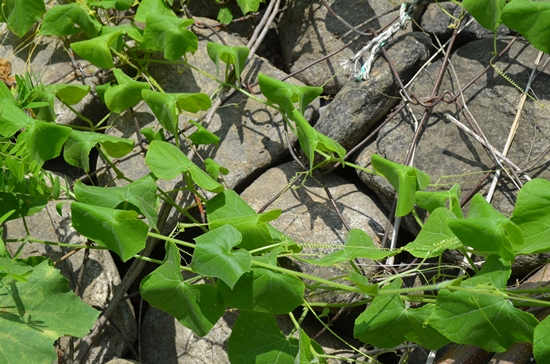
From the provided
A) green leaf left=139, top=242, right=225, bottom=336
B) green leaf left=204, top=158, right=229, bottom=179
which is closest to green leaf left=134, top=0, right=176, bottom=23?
green leaf left=204, top=158, right=229, bottom=179

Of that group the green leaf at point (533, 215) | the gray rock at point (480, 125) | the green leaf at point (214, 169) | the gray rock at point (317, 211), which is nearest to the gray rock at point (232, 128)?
the gray rock at point (317, 211)

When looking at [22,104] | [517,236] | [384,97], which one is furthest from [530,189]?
[22,104]

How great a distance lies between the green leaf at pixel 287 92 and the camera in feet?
5.92

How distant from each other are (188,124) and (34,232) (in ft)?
2.08

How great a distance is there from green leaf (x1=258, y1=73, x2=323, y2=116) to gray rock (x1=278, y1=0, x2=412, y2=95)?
0.40 m

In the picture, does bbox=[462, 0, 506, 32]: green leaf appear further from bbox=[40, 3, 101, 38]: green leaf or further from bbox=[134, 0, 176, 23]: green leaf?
bbox=[40, 3, 101, 38]: green leaf

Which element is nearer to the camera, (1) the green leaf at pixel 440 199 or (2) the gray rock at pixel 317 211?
(1) the green leaf at pixel 440 199

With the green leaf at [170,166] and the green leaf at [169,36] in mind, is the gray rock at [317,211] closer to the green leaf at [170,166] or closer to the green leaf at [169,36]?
the green leaf at [170,166]

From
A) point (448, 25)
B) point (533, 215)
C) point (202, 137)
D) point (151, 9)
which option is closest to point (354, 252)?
point (533, 215)

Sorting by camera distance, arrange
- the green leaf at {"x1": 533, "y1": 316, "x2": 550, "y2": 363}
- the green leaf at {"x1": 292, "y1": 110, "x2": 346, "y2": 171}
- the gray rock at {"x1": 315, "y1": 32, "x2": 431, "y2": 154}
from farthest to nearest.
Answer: the gray rock at {"x1": 315, "y1": 32, "x2": 431, "y2": 154}
the green leaf at {"x1": 292, "y1": 110, "x2": 346, "y2": 171}
the green leaf at {"x1": 533, "y1": 316, "x2": 550, "y2": 363}

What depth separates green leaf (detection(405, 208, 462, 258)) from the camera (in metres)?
1.43

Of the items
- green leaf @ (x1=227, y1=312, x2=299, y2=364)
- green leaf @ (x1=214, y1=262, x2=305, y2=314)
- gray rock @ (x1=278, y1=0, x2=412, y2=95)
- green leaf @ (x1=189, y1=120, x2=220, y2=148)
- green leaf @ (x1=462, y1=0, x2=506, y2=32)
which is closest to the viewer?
green leaf @ (x1=214, y1=262, x2=305, y2=314)

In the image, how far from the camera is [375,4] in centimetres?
227

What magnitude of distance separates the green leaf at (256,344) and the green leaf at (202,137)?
0.64 metres
